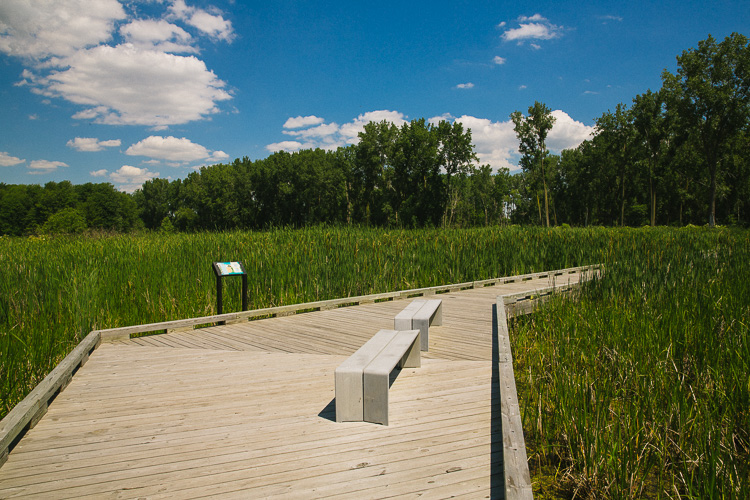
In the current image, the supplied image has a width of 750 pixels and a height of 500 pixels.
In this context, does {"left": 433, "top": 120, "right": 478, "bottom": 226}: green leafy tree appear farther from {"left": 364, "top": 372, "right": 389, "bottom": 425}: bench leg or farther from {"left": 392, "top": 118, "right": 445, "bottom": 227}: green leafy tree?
{"left": 364, "top": 372, "right": 389, "bottom": 425}: bench leg

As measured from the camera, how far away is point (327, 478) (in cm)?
200

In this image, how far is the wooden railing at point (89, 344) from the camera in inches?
93.1

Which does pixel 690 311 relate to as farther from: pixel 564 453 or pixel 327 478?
pixel 327 478

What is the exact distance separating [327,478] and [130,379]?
223 cm

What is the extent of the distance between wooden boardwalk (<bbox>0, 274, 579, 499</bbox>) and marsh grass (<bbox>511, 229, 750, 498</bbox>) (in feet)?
1.59

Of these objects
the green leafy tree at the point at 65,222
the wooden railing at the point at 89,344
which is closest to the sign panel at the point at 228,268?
→ the wooden railing at the point at 89,344

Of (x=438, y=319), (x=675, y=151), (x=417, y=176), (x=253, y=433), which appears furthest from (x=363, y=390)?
(x=675, y=151)

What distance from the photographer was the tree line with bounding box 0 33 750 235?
27.1m

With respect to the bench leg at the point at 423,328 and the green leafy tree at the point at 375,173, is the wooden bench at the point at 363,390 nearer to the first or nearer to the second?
the bench leg at the point at 423,328

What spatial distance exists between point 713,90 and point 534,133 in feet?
44.5

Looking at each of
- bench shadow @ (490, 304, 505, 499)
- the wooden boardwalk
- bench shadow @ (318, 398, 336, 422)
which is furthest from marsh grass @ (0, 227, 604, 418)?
bench shadow @ (490, 304, 505, 499)

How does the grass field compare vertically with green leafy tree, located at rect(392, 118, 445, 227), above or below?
below

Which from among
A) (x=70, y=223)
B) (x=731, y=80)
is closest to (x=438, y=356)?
(x=731, y=80)

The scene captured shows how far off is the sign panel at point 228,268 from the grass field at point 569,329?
1.27 meters
